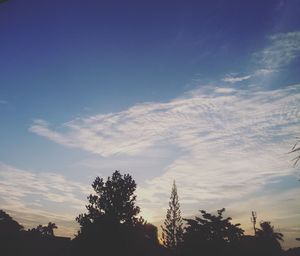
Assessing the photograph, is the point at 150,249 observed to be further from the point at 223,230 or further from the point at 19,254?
the point at 223,230

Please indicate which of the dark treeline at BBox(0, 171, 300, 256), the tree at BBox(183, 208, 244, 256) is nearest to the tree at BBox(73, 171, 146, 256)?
the dark treeline at BBox(0, 171, 300, 256)

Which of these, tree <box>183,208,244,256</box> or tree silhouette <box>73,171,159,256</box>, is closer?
tree <box>183,208,244,256</box>

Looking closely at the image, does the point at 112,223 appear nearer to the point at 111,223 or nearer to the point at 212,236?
the point at 111,223

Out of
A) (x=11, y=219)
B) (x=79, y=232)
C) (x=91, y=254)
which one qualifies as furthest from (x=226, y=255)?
(x=11, y=219)

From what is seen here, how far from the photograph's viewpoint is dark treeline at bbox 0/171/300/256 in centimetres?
2134

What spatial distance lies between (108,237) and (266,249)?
1562cm

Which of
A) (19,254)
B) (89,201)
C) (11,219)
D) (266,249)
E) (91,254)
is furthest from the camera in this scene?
(11,219)

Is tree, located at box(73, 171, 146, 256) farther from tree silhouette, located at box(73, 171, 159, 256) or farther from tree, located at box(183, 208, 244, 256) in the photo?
tree, located at box(183, 208, 244, 256)

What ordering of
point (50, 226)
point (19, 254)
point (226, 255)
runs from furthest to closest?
point (50, 226)
point (19, 254)
point (226, 255)

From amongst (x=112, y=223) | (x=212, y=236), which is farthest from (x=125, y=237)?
(x=212, y=236)

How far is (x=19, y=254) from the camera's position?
3800cm

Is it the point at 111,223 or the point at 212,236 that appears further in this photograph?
the point at 111,223

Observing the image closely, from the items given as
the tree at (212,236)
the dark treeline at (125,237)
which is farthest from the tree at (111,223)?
the tree at (212,236)

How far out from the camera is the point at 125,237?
27328 millimetres
